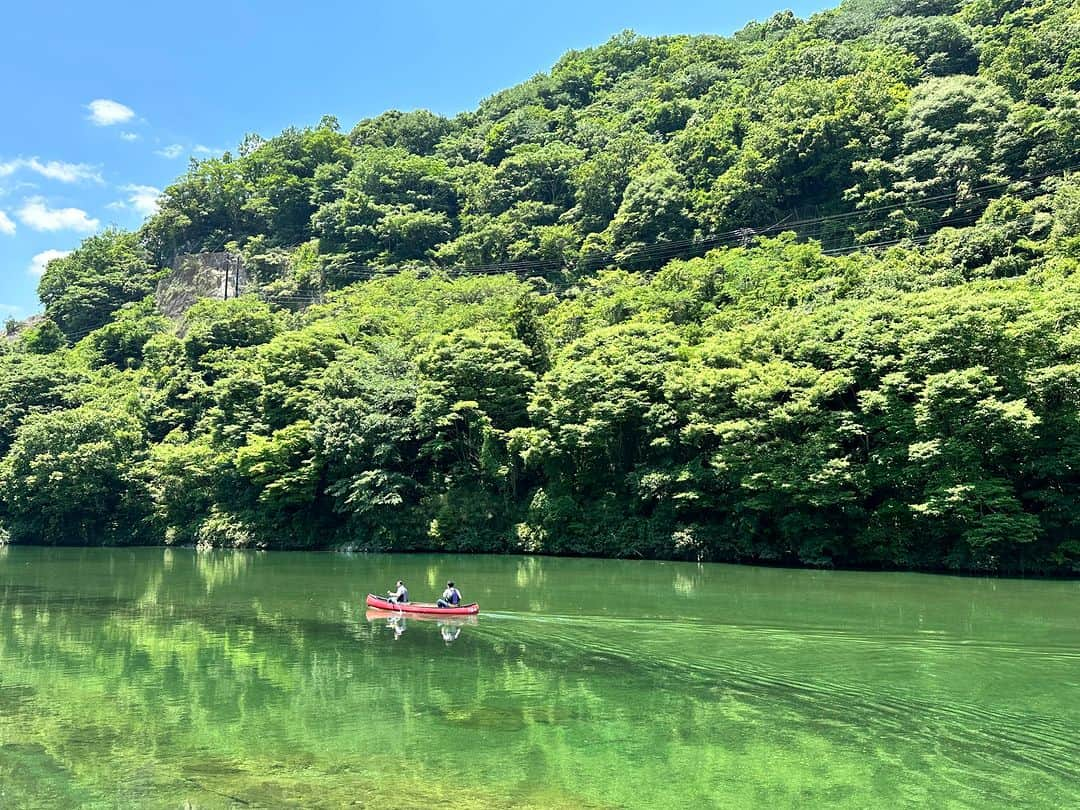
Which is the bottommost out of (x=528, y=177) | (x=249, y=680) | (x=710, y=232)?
(x=249, y=680)

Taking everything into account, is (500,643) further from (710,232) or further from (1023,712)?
(710,232)

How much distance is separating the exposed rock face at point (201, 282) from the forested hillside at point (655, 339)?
220 centimetres

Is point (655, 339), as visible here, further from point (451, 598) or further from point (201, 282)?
point (201, 282)

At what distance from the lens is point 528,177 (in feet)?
248

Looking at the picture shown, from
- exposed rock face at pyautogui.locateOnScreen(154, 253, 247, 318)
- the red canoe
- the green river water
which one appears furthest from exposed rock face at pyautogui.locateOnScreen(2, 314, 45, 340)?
the red canoe

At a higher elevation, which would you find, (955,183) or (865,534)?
(955,183)

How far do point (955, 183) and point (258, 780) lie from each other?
53.9 meters

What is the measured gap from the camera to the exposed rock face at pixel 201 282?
2980 inches

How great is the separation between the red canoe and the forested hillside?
52.3 ft

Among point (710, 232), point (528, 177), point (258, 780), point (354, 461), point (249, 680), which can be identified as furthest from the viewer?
point (528, 177)

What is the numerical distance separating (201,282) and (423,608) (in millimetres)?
66843

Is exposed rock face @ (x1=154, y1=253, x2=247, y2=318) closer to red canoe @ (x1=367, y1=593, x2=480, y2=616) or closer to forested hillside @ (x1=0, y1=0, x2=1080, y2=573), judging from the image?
forested hillside @ (x1=0, y1=0, x2=1080, y2=573)

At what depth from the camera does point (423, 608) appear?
1973 centimetres

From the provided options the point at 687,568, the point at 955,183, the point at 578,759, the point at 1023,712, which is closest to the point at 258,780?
the point at 578,759
